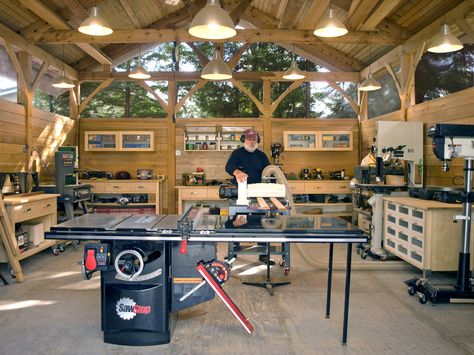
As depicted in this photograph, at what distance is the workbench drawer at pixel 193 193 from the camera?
318 inches

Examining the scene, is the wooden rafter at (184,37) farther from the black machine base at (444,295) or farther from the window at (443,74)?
the black machine base at (444,295)

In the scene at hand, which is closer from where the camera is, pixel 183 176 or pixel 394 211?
pixel 394 211

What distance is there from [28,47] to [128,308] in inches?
203

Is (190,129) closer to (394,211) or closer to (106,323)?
(394,211)

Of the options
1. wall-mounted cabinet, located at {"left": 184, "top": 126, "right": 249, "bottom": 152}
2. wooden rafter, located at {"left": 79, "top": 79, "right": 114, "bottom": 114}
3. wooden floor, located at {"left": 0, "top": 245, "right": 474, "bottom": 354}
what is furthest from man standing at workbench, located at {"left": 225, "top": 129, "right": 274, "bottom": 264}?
wooden rafter, located at {"left": 79, "top": 79, "right": 114, "bottom": 114}

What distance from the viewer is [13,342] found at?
2.95 metres

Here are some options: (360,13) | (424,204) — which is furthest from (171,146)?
(424,204)

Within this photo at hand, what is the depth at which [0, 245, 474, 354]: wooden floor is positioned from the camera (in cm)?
289

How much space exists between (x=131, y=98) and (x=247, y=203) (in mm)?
6053

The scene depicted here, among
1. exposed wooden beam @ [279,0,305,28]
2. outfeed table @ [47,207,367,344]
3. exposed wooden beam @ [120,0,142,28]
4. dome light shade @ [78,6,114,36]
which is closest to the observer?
outfeed table @ [47,207,367,344]

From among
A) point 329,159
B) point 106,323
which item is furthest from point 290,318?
point 329,159

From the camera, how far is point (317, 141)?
8367 mm

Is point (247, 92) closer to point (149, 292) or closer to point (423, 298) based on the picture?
point (423, 298)

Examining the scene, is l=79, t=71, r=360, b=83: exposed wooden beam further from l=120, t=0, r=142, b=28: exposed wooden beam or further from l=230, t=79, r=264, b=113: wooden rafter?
l=120, t=0, r=142, b=28: exposed wooden beam
